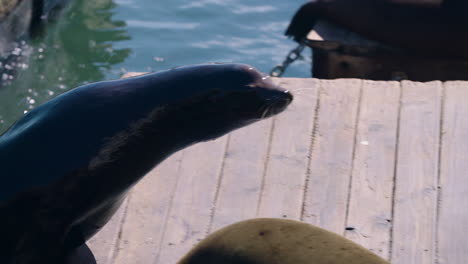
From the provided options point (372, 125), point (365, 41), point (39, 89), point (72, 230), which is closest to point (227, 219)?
point (72, 230)

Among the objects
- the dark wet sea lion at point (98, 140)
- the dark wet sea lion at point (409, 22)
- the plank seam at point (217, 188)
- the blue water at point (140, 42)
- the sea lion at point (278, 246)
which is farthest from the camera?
the blue water at point (140, 42)

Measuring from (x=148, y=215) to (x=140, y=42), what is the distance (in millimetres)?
5155

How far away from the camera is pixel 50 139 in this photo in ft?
9.25

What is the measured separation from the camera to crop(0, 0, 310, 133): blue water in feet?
24.0

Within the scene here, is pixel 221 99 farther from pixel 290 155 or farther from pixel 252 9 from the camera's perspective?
pixel 252 9

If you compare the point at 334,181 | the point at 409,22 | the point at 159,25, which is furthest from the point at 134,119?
the point at 159,25

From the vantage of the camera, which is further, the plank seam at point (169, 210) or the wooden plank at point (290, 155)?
the wooden plank at point (290, 155)

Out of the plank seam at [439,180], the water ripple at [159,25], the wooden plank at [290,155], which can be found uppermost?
the plank seam at [439,180]

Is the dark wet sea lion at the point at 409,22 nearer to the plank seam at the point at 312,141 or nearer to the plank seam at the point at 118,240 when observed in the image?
the plank seam at the point at 312,141

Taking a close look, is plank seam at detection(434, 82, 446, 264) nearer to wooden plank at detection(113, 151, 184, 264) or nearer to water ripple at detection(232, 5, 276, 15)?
wooden plank at detection(113, 151, 184, 264)

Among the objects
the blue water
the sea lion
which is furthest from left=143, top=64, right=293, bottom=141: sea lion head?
the blue water

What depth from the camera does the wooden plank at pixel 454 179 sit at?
307cm

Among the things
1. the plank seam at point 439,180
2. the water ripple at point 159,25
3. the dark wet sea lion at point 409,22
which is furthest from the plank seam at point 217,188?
the water ripple at point 159,25

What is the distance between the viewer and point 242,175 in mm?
3510
